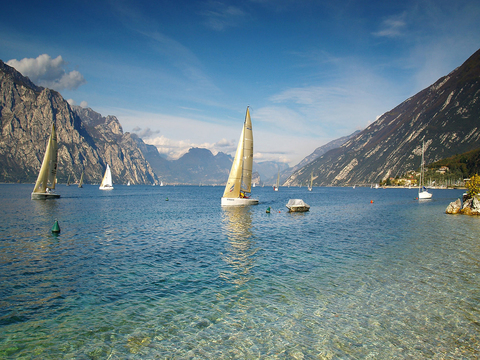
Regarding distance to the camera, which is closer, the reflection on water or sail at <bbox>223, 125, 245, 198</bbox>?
the reflection on water

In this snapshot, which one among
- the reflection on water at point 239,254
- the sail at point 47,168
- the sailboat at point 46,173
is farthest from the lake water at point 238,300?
the sailboat at point 46,173

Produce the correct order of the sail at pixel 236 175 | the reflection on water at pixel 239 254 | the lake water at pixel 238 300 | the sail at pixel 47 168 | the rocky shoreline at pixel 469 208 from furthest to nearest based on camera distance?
the sail at pixel 47 168 → the sail at pixel 236 175 → the rocky shoreline at pixel 469 208 → the reflection on water at pixel 239 254 → the lake water at pixel 238 300

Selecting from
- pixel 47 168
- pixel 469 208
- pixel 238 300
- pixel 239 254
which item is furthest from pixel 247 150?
pixel 47 168

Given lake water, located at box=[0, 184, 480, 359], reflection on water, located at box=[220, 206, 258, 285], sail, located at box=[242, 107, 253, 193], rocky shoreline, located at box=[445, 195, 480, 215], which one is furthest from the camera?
sail, located at box=[242, 107, 253, 193]

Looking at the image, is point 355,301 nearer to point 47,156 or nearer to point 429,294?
point 429,294

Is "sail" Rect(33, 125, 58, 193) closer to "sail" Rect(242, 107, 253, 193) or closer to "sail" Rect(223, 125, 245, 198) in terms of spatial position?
"sail" Rect(223, 125, 245, 198)

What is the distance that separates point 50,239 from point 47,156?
62.5 meters

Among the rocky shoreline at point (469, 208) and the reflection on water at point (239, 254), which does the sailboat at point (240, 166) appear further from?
the rocky shoreline at point (469, 208)

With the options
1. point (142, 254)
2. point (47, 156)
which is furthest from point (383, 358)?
point (47, 156)

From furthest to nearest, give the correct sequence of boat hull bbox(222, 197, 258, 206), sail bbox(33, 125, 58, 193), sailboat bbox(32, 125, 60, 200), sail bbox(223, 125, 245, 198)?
sailboat bbox(32, 125, 60, 200)
sail bbox(33, 125, 58, 193)
boat hull bbox(222, 197, 258, 206)
sail bbox(223, 125, 245, 198)

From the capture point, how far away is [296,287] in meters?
16.1

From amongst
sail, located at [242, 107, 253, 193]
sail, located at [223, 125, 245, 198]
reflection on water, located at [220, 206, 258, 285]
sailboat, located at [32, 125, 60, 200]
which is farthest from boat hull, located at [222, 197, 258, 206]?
sailboat, located at [32, 125, 60, 200]

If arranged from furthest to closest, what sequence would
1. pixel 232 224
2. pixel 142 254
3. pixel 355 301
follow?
pixel 232 224 < pixel 142 254 < pixel 355 301

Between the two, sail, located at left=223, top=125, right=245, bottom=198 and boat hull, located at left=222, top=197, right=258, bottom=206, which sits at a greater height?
sail, located at left=223, top=125, right=245, bottom=198
